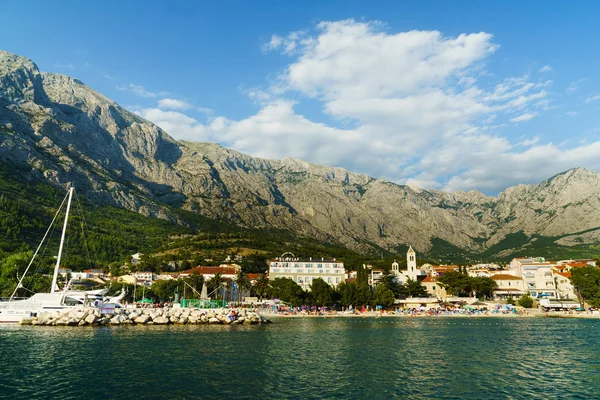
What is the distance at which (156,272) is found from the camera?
155750mm

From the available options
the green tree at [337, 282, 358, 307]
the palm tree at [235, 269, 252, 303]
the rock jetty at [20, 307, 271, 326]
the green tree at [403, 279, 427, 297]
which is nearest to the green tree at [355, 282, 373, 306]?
the green tree at [337, 282, 358, 307]

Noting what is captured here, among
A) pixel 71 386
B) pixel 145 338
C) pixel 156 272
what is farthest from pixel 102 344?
pixel 156 272

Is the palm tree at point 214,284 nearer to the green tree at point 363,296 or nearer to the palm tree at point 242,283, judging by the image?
the palm tree at point 242,283

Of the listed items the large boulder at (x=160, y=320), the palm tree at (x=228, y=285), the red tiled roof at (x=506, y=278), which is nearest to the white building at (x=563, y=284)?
the red tiled roof at (x=506, y=278)

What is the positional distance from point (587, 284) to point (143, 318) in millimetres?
102224

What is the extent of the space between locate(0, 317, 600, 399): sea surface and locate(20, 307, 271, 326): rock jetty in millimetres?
12101

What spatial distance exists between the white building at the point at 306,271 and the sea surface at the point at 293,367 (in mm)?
82571

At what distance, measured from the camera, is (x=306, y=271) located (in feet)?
444

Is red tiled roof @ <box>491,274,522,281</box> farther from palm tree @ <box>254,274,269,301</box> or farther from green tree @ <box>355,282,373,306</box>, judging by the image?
palm tree @ <box>254,274,269,301</box>

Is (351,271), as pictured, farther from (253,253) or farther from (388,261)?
(253,253)

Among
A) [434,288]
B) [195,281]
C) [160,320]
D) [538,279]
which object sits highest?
[538,279]

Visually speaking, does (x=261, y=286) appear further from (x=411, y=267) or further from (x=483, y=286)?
(x=483, y=286)

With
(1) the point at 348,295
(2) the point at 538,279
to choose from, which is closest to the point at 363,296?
(1) the point at 348,295

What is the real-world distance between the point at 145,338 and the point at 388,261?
14590cm
